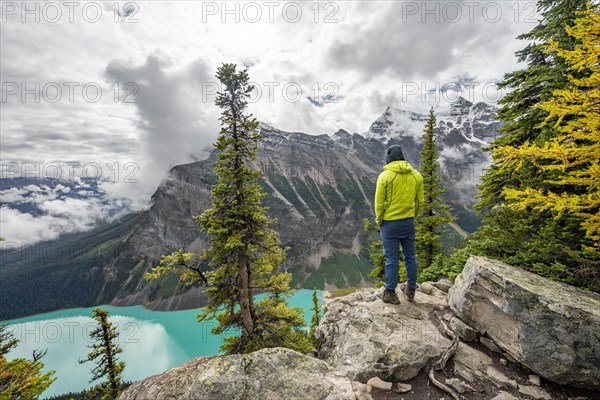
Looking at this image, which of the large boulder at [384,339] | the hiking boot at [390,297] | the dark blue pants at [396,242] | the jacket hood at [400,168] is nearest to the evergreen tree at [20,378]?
the large boulder at [384,339]

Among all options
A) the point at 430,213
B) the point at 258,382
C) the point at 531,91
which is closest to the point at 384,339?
the point at 258,382

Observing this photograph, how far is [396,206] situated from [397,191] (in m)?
0.43

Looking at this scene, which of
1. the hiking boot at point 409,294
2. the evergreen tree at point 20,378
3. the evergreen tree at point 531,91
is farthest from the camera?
the evergreen tree at point 20,378

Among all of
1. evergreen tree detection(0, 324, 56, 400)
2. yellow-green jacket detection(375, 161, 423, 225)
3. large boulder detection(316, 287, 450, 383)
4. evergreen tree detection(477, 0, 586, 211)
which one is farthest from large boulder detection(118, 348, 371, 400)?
evergreen tree detection(0, 324, 56, 400)

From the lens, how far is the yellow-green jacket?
24.2 feet

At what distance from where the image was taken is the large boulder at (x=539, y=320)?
5.68m

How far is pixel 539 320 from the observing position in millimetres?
6113

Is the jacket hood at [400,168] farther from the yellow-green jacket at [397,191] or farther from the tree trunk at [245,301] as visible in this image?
the tree trunk at [245,301]

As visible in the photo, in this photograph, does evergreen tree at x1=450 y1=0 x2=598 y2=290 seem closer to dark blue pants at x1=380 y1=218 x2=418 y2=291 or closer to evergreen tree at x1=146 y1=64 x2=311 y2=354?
dark blue pants at x1=380 y1=218 x2=418 y2=291

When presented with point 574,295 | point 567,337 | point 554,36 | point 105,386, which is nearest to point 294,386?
point 567,337

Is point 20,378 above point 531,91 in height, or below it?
below

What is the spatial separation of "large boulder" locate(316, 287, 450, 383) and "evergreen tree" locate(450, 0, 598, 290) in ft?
10.5

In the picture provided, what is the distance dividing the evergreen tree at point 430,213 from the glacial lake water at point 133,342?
59.5m

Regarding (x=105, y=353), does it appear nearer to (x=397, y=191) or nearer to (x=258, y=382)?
(x=258, y=382)
